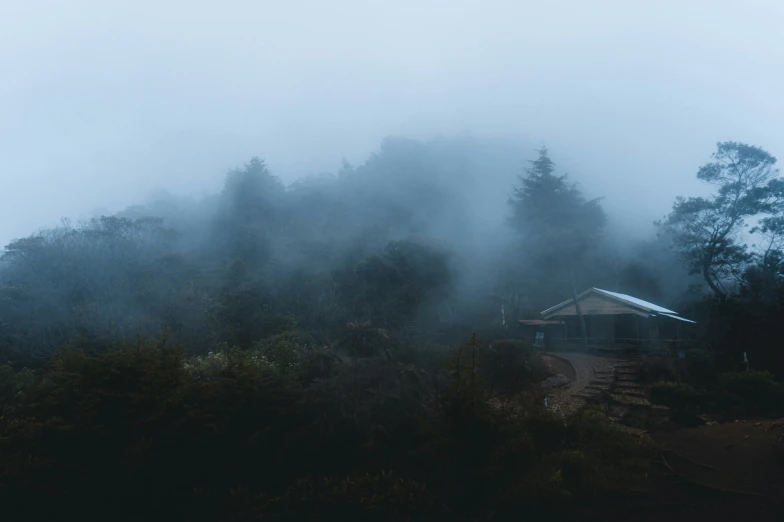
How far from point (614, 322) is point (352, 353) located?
23.0 meters

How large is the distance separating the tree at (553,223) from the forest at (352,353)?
14 centimetres

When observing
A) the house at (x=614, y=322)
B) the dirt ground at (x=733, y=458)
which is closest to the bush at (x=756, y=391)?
the dirt ground at (x=733, y=458)

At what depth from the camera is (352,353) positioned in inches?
268

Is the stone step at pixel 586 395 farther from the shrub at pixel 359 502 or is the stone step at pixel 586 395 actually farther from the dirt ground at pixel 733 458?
the shrub at pixel 359 502

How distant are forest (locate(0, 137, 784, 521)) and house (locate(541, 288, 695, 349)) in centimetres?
172

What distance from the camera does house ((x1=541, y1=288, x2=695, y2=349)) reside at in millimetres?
25500

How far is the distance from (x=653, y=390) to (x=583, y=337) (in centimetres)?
1139

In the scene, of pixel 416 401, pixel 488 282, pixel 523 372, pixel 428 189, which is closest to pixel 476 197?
pixel 428 189

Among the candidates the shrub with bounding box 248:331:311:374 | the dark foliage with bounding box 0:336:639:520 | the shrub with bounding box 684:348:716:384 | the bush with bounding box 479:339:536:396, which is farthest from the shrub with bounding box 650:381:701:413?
the shrub with bounding box 248:331:311:374

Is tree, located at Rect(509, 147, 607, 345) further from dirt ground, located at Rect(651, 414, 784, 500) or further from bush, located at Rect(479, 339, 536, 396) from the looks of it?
dirt ground, located at Rect(651, 414, 784, 500)

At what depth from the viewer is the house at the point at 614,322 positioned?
83.7 ft

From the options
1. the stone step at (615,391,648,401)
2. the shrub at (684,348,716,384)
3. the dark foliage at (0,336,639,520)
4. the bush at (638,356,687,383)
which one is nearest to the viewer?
the dark foliage at (0,336,639,520)

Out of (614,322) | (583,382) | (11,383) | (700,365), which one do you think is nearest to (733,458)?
(583,382)

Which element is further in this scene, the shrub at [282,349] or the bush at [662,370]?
the bush at [662,370]
